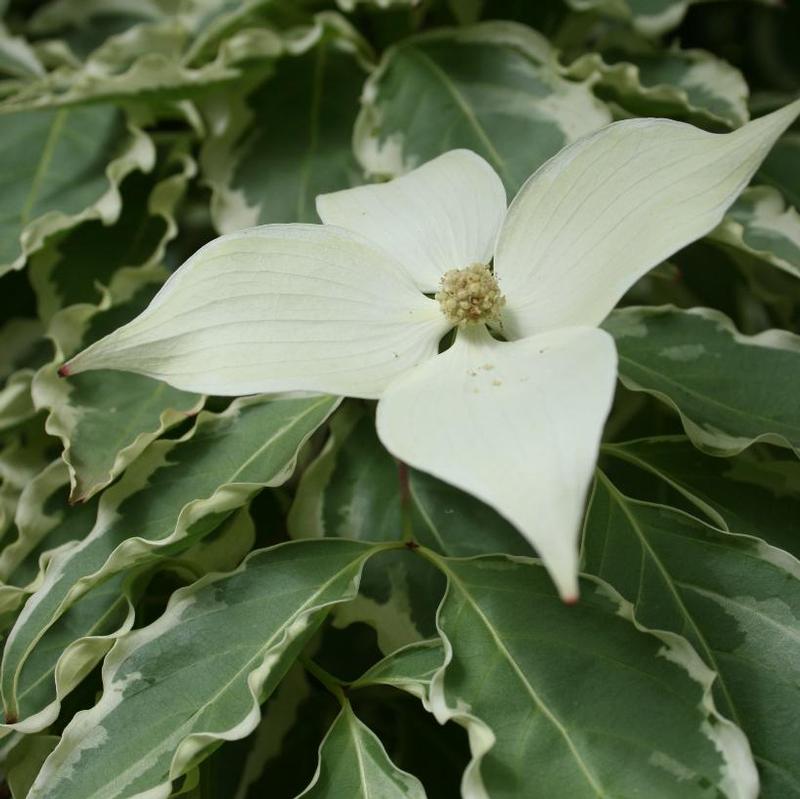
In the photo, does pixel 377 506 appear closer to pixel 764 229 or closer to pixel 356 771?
pixel 356 771

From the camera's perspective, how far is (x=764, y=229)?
2.26ft

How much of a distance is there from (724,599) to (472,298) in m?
0.20

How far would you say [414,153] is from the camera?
0.73 meters

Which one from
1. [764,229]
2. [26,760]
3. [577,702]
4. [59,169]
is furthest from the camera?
[59,169]

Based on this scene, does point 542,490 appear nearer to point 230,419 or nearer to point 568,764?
point 568,764

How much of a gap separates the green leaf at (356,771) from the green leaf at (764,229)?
380 mm

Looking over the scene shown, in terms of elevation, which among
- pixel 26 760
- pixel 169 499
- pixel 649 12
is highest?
pixel 649 12

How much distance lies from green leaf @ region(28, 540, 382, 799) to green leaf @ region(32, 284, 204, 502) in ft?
0.31

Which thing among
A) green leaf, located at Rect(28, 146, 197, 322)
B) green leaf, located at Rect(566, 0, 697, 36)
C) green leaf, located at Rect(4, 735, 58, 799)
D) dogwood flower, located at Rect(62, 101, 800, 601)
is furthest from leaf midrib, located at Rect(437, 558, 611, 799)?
green leaf, located at Rect(566, 0, 697, 36)

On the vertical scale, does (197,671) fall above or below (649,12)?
below

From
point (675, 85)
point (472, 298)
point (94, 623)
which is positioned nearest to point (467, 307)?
point (472, 298)

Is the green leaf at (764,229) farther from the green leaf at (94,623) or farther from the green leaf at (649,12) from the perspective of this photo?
the green leaf at (94,623)

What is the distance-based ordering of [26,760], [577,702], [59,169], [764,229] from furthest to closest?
1. [59,169]
2. [764,229]
3. [26,760]
4. [577,702]

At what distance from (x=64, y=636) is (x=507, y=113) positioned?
17.9 inches
